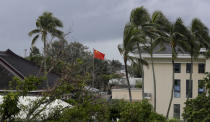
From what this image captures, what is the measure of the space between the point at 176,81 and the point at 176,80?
102 millimetres

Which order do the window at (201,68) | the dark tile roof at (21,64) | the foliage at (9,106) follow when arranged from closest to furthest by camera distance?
the foliage at (9,106), the dark tile roof at (21,64), the window at (201,68)

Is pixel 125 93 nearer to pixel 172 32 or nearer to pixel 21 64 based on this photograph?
pixel 172 32

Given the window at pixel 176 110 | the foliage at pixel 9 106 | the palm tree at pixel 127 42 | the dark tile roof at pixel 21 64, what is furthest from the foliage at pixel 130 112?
the window at pixel 176 110

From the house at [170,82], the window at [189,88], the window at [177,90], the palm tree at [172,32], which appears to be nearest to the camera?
the palm tree at [172,32]

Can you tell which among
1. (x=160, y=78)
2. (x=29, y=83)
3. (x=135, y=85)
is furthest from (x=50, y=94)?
(x=135, y=85)

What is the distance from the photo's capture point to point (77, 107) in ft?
27.3

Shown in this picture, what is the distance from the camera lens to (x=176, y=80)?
30891 millimetres

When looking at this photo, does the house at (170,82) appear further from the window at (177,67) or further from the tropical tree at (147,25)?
the tropical tree at (147,25)

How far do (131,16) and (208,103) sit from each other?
10.4 m

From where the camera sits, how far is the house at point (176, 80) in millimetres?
30188

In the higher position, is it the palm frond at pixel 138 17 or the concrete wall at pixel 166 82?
the palm frond at pixel 138 17

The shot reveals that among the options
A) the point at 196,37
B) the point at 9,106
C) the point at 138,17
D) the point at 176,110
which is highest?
the point at 138,17

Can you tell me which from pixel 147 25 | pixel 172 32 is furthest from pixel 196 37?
pixel 147 25

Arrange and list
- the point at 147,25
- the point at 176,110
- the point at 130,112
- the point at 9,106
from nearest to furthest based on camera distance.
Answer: the point at 9,106 → the point at 130,112 → the point at 147,25 → the point at 176,110
